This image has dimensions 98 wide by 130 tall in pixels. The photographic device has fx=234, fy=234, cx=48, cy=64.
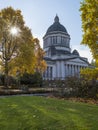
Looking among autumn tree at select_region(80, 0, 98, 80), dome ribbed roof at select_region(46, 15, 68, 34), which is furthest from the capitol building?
autumn tree at select_region(80, 0, 98, 80)

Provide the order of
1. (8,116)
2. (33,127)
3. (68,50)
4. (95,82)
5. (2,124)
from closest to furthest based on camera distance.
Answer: (33,127)
(2,124)
(8,116)
(95,82)
(68,50)

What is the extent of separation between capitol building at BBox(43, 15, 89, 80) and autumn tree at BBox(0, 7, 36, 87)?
49090mm

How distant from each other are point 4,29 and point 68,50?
68.5 metres

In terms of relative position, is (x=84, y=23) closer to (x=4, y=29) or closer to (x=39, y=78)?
(x=4, y=29)

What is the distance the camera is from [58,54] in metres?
87.8

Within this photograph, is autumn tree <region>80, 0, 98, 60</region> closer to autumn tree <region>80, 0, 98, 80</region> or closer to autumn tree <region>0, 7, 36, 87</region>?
autumn tree <region>80, 0, 98, 80</region>

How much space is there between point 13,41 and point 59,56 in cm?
5469

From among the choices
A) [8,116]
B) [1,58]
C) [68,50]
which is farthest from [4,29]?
[68,50]

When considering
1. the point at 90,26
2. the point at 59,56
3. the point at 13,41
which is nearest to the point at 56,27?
the point at 59,56

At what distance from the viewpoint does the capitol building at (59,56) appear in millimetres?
86000

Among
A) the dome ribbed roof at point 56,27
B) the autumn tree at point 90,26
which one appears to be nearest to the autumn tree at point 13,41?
the autumn tree at point 90,26

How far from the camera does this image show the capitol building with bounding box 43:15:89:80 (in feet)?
282

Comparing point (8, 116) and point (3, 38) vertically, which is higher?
point (3, 38)

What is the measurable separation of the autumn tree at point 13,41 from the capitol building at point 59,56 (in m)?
49.1
